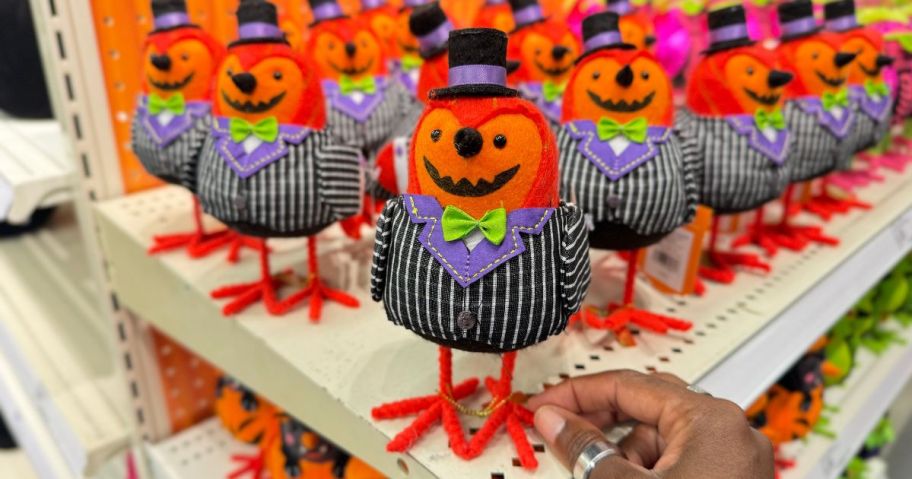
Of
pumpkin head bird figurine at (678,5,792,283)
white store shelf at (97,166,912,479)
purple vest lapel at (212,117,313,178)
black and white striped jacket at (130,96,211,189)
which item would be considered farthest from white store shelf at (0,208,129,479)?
pumpkin head bird figurine at (678,5,792,283)

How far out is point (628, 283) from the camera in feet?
3.13

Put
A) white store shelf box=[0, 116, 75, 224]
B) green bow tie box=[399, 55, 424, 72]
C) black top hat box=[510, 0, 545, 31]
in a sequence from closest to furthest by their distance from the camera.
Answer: white store shelf box=[0, 116, 75, 224] → black top hat box=[510, 0, 545, 31] → green bow tie box=[399, 55, 424, 72]

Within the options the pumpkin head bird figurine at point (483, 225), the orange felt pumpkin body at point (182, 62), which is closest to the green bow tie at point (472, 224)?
the pumpkin head bird figurine at point (483, 225)

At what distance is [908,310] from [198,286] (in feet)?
5.90

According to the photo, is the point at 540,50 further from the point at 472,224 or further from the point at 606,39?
the point at 472,224

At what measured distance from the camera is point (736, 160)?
0.99m

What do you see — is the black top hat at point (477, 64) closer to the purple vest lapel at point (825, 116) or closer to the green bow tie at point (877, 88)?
the purple vest lapel at point (825, 116)

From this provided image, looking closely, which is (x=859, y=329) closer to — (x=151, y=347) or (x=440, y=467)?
(x=440, y=467)

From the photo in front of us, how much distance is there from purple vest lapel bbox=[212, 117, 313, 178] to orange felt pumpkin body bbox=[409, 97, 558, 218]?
0.83 ft

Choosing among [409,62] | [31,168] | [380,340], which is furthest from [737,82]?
[31,168]

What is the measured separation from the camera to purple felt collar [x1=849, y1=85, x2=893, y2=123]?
1.33 meters

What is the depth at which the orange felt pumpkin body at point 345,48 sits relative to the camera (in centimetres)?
118

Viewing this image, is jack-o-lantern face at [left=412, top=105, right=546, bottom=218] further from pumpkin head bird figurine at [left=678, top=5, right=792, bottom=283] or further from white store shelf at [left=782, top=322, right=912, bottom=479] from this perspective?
white store shelf at [left=782, top=322, right=912, bottom=479]

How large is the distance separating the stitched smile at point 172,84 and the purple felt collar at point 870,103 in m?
1.24
